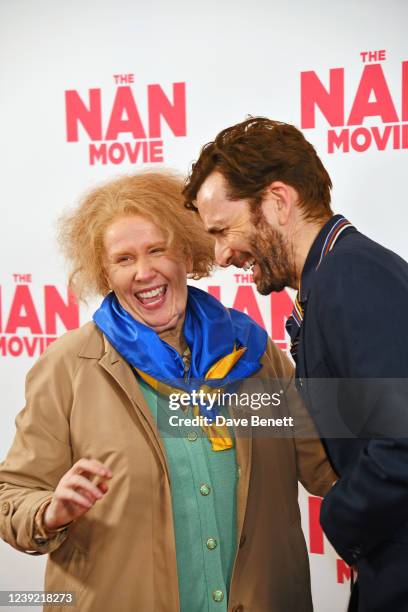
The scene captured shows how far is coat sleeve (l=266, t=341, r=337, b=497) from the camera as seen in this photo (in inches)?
61.2

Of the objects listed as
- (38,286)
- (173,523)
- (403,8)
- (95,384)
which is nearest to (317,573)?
(173,523)

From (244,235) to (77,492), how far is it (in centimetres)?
60

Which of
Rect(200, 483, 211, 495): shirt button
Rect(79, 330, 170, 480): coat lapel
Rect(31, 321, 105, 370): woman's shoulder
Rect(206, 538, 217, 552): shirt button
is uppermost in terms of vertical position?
Rect(31, 321, 105, 370): woman's shoulder

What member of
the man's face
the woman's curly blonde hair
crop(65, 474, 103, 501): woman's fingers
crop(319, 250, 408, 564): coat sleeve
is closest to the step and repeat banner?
the woman's curly blonde hair

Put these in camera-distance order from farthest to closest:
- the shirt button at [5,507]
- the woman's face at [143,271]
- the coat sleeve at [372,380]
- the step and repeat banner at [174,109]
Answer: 1. the step and repeat banner at [174,109]
2. the woman's face at [143,271]
3. the shirt button at [5,507]
4. the coat sleeve at [372,380]

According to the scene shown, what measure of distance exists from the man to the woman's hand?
43cm

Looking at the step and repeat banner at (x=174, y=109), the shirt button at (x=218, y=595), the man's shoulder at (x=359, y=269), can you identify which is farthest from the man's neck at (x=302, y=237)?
the shirt button at (x=218, y=595)

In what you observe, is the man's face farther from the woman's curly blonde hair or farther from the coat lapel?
the coat lapel

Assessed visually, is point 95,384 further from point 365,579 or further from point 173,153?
point 173,153

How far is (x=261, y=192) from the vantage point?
1312 millimetres

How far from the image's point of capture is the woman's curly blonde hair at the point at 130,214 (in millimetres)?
1497

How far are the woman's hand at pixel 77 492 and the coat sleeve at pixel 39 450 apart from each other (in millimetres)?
77

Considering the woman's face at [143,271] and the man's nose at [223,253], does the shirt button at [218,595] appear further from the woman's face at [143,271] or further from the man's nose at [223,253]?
the man's nose at [223,253]

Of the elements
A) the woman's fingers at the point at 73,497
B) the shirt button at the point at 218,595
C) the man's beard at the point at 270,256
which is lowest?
the shirt button at the point at 218,595
